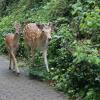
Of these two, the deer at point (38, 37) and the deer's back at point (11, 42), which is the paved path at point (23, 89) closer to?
the deer's back at point (11, 42)

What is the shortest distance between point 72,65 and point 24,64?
3.76 meters

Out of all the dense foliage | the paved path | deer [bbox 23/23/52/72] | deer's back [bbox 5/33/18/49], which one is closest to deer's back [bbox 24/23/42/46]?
deer [bbox 23/23/52/72]

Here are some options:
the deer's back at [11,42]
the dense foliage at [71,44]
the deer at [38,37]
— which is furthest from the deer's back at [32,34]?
the dense foliage at [71,44]

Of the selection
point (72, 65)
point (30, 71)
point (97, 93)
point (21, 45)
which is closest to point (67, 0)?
point (21, 45)

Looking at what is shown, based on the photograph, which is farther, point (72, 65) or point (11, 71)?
point (11, 71)

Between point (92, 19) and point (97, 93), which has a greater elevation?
point (92, 19)

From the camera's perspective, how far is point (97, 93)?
9617 mm

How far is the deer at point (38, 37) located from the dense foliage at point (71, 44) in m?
0.45

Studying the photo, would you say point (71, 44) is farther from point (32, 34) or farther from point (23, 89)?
point (23, 89)

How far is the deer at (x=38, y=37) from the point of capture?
13.4 m

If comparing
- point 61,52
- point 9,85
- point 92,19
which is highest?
point 92,19

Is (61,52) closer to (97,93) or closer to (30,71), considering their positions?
(30,71)

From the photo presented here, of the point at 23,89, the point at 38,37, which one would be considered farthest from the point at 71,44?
the point at 23,89

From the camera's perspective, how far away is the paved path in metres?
10.5
